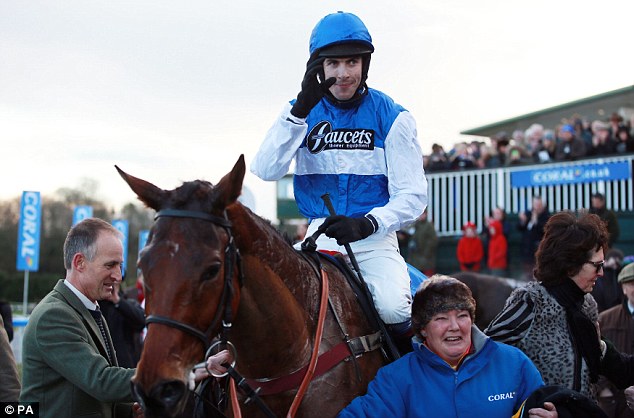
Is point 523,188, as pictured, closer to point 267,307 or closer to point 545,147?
point 545,147

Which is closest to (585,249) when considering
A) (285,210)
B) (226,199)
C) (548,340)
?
(548,340)

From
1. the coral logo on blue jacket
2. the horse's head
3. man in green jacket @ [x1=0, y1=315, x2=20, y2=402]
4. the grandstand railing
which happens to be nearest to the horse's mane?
the horse's head

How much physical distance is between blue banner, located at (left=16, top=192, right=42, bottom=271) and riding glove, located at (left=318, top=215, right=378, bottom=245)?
12.6 metres

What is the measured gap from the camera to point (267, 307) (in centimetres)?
263

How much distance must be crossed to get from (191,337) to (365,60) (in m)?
1.78

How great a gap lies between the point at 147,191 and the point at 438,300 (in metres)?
1.23

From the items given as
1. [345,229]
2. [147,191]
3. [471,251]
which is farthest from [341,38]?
[471,251]

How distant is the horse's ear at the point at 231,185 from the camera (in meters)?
2.36

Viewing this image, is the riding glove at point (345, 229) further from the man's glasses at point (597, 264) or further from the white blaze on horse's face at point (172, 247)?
the man's glasses at point (597, 264)

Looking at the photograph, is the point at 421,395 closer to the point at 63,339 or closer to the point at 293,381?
the point at 293,381

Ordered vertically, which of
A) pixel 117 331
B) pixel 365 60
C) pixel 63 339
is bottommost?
pixel 117 331

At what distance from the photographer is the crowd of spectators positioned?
13.1 m

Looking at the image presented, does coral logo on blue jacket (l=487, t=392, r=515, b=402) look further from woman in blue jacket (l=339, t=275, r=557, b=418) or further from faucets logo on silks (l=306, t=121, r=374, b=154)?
faucets logo on silks (l=306, t=121, r=374, b=154)

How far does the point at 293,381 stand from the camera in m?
2.72
